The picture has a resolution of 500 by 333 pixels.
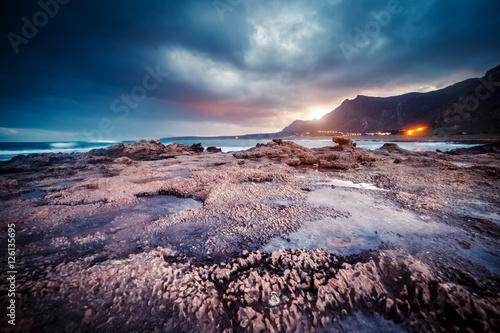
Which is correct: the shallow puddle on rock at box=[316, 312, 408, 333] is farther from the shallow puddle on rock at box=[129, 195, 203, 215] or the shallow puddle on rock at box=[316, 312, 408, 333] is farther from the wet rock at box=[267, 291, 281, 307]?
the shallow puddle on rock at box=[129, 195, 203, 215]

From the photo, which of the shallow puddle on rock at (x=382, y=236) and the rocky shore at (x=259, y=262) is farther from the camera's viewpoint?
the shallow puddle on rock at (x=382, y=236)

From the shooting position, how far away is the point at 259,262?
2.29m

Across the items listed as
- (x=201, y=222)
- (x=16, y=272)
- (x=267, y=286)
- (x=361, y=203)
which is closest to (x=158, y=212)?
(x=201, y=222)

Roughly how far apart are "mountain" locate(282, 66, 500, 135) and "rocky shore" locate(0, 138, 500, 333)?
60.7 m

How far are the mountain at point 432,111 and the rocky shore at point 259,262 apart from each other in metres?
60.7

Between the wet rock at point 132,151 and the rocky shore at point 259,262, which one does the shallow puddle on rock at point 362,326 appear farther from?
Result: the wet rock at point 132,151

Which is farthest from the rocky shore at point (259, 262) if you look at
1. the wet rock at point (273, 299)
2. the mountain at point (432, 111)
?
the mountain at point (432, 111)

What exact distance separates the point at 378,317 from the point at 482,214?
13.1 feet

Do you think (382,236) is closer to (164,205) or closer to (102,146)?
(164,205)

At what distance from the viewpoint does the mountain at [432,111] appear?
44438 millimetres

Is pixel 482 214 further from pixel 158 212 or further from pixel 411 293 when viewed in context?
pixel 158 212

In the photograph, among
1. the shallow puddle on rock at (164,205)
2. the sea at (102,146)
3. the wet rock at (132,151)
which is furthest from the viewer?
the sea at (102,146)

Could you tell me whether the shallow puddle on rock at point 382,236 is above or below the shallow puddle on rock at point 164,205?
below

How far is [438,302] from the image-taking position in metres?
1.63
